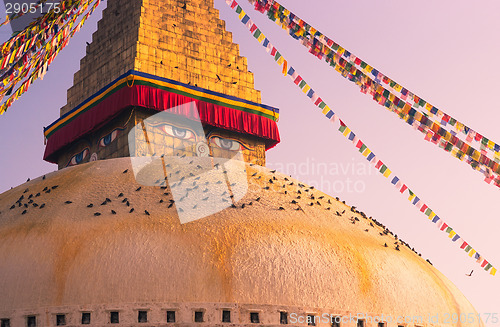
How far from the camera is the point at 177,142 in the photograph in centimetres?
1163

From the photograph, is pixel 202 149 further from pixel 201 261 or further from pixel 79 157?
pixel 201 261

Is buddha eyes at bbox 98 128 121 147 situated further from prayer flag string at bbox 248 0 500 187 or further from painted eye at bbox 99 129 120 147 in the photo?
prayer flag string at bbox 248 0 500 187

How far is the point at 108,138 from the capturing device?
12492 millimetres

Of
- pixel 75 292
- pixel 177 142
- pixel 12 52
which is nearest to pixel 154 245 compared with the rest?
pixel 75 292

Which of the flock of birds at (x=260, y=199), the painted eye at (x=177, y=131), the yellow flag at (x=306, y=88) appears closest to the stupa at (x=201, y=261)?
the flock of birds at (x=260, y=199)

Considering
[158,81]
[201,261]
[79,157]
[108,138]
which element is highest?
[158,81]

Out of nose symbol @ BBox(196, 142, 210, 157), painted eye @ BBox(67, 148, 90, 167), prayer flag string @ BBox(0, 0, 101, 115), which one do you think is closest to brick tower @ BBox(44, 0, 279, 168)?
painted eye @ BBox(67, 148, 90, 167)

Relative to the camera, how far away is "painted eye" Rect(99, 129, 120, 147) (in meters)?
12.3

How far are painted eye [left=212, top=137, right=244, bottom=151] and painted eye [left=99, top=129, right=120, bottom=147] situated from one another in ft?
6.12

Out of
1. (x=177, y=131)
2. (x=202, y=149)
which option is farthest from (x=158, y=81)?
(x=202, y=149)

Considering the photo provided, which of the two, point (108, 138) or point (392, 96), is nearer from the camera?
point (392, 96)

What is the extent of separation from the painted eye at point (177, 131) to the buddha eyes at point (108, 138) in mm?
1041

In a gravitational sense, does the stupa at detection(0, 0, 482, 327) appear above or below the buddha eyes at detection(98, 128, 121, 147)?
below

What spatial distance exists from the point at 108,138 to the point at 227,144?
87.8 inches
